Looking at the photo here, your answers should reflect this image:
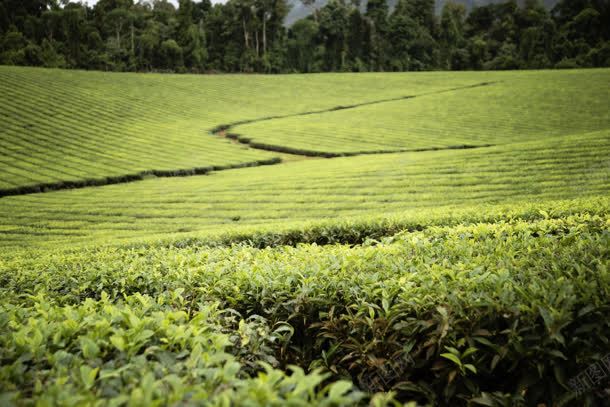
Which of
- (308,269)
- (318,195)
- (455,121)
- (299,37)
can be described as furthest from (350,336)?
(299,37)

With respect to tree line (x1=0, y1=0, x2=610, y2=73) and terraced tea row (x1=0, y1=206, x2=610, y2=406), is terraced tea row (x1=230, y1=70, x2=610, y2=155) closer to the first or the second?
terraced tea row (x1=0, y1=206, x2=610, y2=406)

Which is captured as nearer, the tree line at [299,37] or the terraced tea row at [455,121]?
the terraced tea row at [455,121]

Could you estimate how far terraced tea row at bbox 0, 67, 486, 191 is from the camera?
1099 inches

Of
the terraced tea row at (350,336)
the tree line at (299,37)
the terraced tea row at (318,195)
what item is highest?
the tree line at (299,37)

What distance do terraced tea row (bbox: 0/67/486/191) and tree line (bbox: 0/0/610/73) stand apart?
60.2ft

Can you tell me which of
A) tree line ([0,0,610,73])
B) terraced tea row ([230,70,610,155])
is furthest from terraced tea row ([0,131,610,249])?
tree line ([0,0,610,73])

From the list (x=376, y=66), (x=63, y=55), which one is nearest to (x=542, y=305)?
(x=63, y=55)

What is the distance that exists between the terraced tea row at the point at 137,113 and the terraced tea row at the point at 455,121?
4934mm

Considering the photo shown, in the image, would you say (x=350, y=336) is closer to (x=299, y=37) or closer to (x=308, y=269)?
(x=308, y=269)

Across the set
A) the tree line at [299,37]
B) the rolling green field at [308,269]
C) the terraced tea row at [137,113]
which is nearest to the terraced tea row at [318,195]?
the rolling green field at [308,269]

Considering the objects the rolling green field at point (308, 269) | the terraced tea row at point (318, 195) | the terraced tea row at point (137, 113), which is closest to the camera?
the rolling green field at point (308, 269)

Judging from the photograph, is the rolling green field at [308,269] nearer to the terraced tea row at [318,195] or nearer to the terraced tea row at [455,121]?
the terraced tea row at [318,195]

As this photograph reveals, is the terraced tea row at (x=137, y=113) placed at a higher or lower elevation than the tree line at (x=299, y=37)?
lower

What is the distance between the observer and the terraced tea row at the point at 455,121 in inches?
1196
